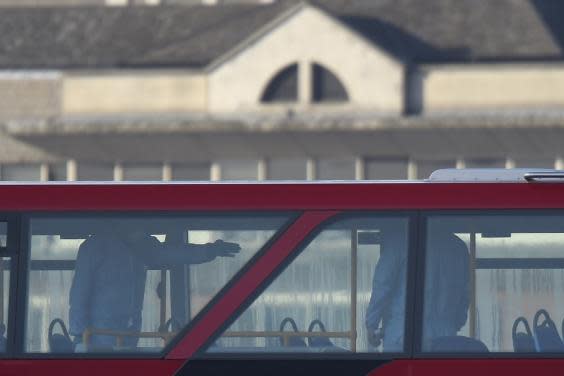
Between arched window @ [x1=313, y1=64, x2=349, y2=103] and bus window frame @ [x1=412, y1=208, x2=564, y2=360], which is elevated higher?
arched window @ [x1=313, y1=64, x2=349, y2=103]

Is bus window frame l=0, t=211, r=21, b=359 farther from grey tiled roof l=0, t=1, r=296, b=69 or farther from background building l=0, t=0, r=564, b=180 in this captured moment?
grey tiled roof l=0, t=1, r=296, b=69

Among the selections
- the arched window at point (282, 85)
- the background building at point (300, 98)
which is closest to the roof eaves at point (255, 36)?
the background building at point (300, 98)

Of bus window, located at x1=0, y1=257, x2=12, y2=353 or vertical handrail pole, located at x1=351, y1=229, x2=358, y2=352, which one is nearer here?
vertical handrail pole, located at x1=351, y1=229, x2=358, y2=352

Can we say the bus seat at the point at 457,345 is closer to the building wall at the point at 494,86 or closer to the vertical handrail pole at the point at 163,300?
the vertical handrail pole at the point at 163,300

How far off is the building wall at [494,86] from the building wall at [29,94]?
12776mm

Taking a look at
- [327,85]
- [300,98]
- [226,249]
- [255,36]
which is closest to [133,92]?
[255,36]

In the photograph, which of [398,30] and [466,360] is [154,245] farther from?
[398,30]

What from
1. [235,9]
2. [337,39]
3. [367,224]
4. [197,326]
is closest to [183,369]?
[197,326]

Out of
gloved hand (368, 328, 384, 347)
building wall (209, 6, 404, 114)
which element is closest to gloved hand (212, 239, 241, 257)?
gloved hand (368, 328, 384, 347)

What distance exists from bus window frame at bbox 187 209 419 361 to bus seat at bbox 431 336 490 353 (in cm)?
14

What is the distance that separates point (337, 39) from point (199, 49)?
218 inches

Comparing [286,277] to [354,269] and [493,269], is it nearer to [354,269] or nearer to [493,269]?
[354,269]

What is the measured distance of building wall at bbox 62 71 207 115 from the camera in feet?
189

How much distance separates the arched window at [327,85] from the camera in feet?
186
